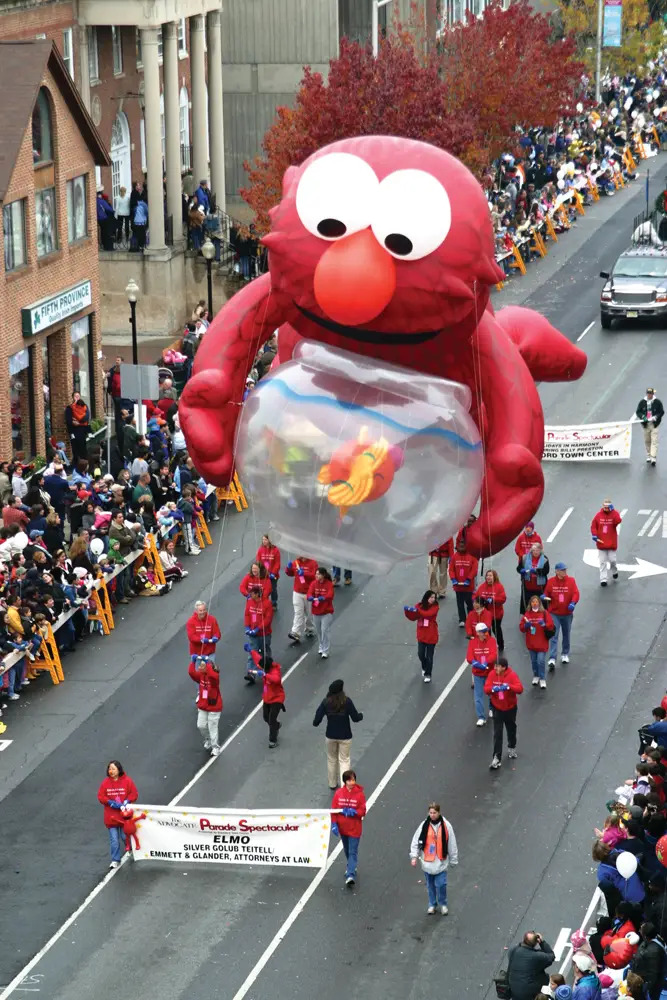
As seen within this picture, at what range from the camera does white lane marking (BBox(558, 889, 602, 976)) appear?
64.0 feet

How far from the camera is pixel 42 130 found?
121 feet

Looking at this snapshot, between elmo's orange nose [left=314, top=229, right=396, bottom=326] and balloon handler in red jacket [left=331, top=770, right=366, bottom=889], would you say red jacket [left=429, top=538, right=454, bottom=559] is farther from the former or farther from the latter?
elmo's orange nose [left=314, top=229, right=396, bottom=326]

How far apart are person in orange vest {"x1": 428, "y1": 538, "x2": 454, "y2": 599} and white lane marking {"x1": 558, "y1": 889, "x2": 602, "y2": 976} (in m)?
8.30

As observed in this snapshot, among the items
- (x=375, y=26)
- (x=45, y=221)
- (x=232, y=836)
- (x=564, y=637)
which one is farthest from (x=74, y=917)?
(x=375, y=26)

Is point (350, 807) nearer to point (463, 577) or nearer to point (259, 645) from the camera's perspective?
point (259, 645)

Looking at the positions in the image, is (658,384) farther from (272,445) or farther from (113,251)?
(272,445)

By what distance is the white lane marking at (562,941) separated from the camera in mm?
20000

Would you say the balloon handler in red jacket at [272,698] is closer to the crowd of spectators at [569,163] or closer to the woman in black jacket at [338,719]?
the woman in black jacket at [338,719]

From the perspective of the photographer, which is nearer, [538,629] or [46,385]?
[538,629]

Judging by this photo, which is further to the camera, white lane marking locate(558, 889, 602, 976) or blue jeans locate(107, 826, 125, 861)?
blue jeans locate(107, 826, 125, 861)

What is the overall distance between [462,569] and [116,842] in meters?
7.70

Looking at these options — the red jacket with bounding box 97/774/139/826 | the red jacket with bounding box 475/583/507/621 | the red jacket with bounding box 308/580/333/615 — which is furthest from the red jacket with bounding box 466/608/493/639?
the red jacket with bounding box 97/774/139/826

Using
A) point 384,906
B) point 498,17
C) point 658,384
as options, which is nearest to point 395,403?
point 384,906

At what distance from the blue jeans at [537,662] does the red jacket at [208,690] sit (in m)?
4.19
